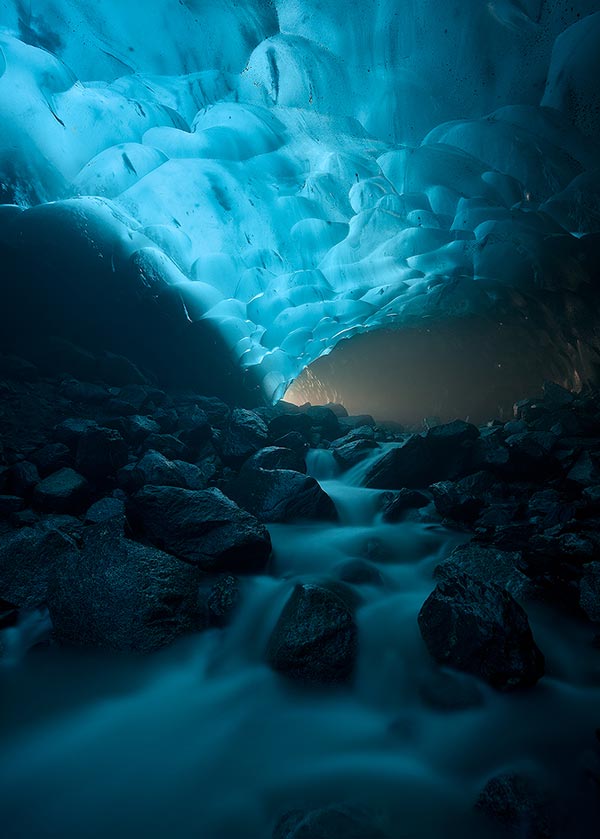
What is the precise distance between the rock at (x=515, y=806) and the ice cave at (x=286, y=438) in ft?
0.04

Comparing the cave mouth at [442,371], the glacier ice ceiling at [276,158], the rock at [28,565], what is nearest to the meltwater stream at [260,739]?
the rock at [28,565]

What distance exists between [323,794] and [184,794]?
0.70m

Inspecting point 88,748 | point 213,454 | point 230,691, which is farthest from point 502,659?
point 213,454

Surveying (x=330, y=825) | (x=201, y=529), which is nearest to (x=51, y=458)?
(x=201, y=529)

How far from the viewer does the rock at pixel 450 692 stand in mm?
2307

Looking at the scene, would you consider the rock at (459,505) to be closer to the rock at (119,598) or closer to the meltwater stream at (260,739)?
the meltwater stream at (260,739)

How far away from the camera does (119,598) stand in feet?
9.09

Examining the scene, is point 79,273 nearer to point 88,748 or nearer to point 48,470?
point 48,470

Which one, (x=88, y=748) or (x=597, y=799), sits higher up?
(x=597, y=799)

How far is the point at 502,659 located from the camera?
2334 millimetres

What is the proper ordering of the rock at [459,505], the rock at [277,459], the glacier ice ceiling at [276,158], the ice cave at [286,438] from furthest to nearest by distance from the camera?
the rock at [277,459] < the glacier ice ceiling at [276,158] < the rock at [459,505] < the ice cave at [286,438]

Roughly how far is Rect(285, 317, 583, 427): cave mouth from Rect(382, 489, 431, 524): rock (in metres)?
9.82

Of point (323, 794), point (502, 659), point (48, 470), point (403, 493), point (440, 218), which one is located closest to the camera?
point (323, 794)

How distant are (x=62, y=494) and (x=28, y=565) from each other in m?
1.44
